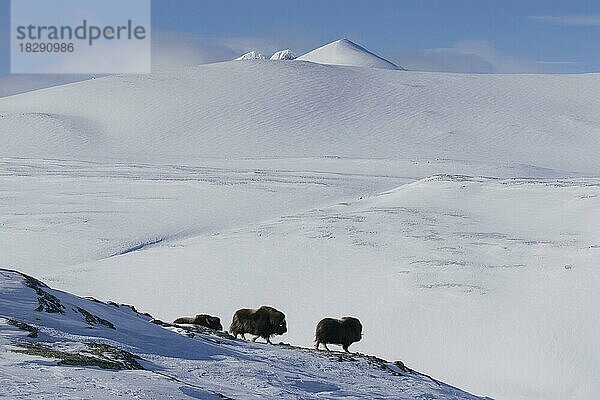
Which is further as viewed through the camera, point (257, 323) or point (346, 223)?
point (346, 223)

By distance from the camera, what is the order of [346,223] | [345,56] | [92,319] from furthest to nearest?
[345,56], [346,223], [92,319]

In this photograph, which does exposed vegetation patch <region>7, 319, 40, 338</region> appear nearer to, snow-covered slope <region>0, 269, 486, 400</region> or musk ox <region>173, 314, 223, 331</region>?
snow-covered slope <region>0, 269, 486, 400</region>

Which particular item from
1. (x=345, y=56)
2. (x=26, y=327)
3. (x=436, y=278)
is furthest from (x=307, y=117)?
(x=345, y=56)

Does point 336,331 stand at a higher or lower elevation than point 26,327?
lower

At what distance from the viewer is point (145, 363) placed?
315 inches

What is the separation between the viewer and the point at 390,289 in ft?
62.1

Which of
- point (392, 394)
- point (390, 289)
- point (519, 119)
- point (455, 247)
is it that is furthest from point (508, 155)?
point (392, 394)

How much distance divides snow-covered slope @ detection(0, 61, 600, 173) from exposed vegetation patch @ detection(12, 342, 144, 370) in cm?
4273

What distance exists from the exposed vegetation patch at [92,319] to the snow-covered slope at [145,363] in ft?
0.08

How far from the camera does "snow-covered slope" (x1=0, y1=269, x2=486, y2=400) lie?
660 centimetres

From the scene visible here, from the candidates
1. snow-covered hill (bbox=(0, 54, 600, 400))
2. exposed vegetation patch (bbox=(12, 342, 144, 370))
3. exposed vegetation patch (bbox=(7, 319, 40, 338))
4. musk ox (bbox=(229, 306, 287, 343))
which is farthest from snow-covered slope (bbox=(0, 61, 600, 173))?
exposed vegetation patch (bbox=(12, 342, 144, 370))

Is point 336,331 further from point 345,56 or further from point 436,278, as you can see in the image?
point 345,56

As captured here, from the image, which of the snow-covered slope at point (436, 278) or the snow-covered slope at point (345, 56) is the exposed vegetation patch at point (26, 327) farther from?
the snow-covered slope at point (345, 56)

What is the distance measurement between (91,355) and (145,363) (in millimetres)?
584
